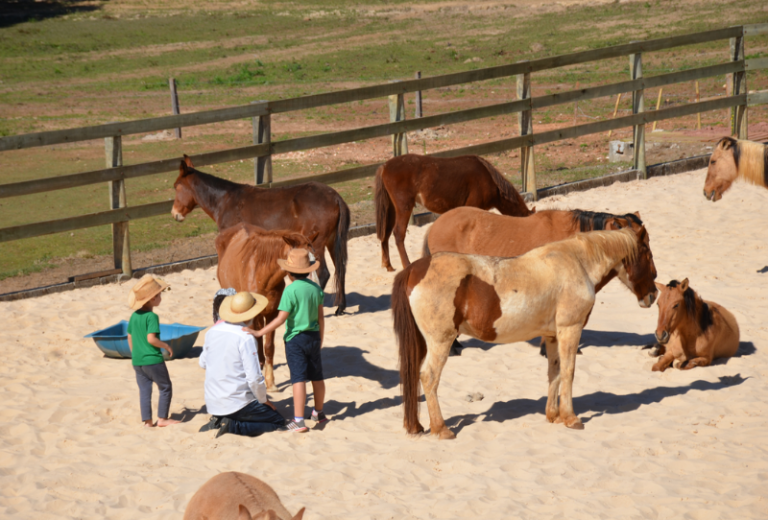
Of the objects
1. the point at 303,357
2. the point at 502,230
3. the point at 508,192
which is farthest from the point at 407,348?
the point at 508,192

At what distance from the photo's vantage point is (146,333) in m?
5.79

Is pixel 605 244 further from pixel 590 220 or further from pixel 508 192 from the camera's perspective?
pixel 508 192

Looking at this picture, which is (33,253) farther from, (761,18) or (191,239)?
(761,18)

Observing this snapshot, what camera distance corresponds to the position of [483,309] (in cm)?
546

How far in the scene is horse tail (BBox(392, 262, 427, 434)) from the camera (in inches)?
215

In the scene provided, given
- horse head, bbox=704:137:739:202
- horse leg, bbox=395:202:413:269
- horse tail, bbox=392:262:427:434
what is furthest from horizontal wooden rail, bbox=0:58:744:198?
horse tail, bbox=392:262:427:434

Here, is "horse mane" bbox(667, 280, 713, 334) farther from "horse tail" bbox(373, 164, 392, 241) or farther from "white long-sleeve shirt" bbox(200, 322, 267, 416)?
"white long-sleeve shirt" bbox(200, 322, 267, 416)

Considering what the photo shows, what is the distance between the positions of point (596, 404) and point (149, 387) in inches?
134

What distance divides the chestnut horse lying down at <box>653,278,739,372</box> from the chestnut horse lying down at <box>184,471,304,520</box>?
14.1ft

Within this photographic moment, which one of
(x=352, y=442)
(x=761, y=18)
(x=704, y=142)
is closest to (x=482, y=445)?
(x=352, y=442)

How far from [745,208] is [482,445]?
6.97m

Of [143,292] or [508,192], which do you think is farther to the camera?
[508,192]

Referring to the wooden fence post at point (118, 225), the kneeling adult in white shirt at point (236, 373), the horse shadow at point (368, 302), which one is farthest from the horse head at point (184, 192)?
the kneeling adult in white shirt at point (236, 373)

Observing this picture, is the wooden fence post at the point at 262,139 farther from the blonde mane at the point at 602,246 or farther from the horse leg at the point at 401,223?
the blonde mane at the point at 602,246
